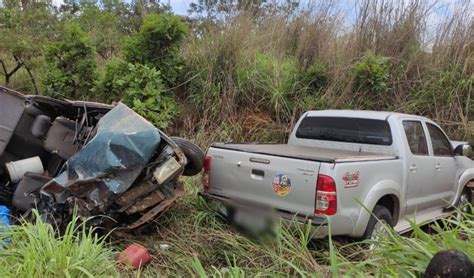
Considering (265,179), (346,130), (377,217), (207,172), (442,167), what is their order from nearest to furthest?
(265,179), (377,217), (207,172), (346,130), (442,167)

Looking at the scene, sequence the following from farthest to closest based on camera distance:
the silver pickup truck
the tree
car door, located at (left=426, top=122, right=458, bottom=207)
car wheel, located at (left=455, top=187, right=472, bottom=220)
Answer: the tree → car wheel, located at (left=455, top=187, right=472, bottom=220) → car door, located at (left=426, top=122, right=458, bottom=207) → the silver pickup truck

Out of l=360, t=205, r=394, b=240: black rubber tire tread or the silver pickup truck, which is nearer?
the silver pickup truck

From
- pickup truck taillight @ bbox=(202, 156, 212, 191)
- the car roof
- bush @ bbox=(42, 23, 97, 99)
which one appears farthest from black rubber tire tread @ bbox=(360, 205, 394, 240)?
bush @ bbox=(42, 23, 97, 99)

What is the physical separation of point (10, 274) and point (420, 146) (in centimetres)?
481

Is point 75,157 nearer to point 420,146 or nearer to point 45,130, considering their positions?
point 45,130

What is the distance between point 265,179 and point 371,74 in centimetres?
485

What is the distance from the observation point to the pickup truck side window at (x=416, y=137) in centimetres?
561

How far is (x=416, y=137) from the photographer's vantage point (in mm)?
5781

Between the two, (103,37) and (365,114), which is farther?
(103,37)

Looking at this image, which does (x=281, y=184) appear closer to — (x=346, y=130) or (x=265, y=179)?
(x=265, y=179)

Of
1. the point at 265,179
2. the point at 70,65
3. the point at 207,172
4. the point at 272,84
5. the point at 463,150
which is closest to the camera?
the point at 265,179

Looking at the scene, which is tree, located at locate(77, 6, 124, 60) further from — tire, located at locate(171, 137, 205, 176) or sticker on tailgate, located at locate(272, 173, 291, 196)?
sticker on tailgate, located at locate(272, 173, 291, 196)

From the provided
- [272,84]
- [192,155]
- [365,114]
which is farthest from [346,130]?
[272,84]

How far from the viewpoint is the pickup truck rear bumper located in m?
4.32
